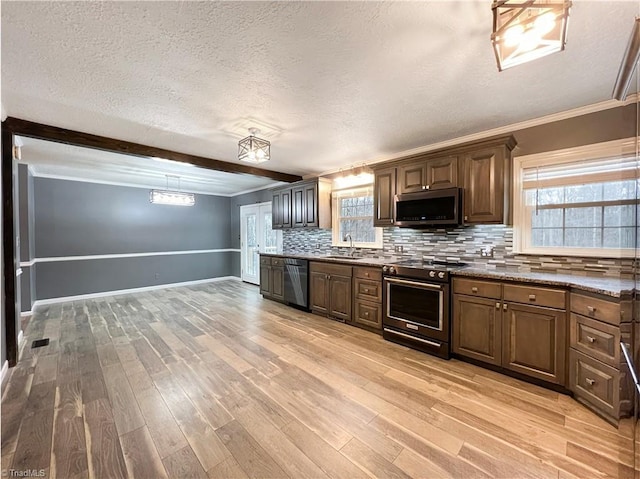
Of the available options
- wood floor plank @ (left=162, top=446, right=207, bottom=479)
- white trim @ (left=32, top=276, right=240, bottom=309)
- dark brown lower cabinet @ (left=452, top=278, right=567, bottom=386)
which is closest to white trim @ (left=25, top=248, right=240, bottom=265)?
white trim @ (left=32, top=276, right=240, bottom=309)

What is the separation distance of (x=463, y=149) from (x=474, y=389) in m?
2.45

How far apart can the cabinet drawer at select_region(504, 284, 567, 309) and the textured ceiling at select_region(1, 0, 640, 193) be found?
1.70 metres

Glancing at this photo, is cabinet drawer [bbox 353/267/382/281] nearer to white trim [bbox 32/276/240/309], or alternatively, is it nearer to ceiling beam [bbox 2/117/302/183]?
ceiling beam [bbox 2/117/302/183]

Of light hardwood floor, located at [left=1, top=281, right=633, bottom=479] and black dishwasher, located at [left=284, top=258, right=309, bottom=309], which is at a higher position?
black dishwasher, located at [left=284, top=258, right=309, bottom=309]

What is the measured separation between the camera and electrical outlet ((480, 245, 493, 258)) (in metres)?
3.11

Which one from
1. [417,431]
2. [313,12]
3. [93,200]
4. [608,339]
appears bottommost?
[417,431]

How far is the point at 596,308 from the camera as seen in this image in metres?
1.99

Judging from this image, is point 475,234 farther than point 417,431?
Yes

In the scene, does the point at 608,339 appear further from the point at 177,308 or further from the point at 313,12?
the point at 177,308

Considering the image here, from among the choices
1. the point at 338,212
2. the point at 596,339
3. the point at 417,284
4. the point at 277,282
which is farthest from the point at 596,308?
the point at 277,282

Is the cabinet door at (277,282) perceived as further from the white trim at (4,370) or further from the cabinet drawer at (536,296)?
the cabinet drawer at (536,296)

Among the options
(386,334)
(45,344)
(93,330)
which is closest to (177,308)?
(93,330)

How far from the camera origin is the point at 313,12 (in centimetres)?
143

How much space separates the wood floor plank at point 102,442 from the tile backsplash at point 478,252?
3.56 meters
